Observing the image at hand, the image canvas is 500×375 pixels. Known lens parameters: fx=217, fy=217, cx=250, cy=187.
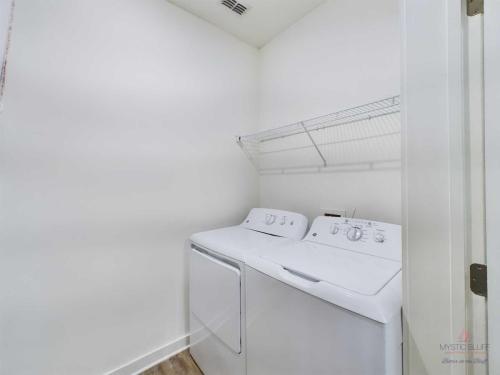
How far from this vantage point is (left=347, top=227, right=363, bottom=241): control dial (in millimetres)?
1253

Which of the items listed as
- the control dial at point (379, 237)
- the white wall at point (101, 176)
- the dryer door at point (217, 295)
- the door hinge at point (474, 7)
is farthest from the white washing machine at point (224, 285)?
the door hinge at point (474, 7)

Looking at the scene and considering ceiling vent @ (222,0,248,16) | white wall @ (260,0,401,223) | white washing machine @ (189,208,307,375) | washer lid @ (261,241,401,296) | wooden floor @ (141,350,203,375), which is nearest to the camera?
washer lid @ (261,241,401,296)

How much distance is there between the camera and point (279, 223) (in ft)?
5.61

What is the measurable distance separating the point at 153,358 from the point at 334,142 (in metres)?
2.11

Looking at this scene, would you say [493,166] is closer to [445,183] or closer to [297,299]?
[445,183]

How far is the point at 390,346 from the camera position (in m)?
0.68

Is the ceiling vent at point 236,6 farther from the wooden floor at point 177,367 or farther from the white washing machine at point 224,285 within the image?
the wooden floor at point 177,367

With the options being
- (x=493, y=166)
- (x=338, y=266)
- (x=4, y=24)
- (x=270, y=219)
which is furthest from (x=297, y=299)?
(x=4, y=24)

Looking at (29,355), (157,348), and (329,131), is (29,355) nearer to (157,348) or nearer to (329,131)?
(157,348)

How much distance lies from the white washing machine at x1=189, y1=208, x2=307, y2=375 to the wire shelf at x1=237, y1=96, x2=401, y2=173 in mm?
539

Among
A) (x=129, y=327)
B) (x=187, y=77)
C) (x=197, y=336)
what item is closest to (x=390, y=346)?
(x=197, y=336)

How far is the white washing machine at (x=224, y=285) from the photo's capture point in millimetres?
1216

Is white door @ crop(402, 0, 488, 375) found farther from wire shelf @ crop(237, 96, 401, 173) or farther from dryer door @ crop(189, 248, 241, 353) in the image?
dryer door @ crop(189, 248, 241, 353)

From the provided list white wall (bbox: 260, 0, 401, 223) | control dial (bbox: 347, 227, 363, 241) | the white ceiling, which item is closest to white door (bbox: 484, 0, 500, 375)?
control dial (bbox: 347, 227, 363, 241)
